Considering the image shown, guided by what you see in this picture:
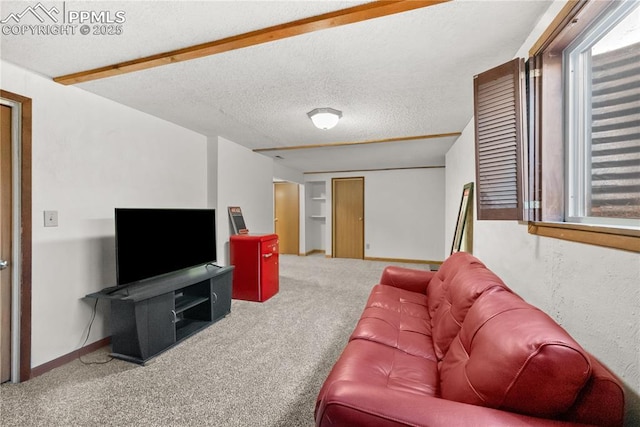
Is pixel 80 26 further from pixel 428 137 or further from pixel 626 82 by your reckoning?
pixel 428 137

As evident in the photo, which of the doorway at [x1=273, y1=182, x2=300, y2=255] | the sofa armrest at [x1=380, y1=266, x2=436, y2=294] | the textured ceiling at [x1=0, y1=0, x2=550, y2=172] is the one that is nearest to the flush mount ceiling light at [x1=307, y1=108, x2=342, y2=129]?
the textured ceiling at [x1=0, y1=0, x2=550, y2=172]

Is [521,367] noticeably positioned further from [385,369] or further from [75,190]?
[75,190]

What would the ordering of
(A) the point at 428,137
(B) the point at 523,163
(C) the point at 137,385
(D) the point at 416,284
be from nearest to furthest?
(B) the point at 523,163 < (C) the point at 137,385 < (D) the point at 416,284 < (A) the point at 428,137

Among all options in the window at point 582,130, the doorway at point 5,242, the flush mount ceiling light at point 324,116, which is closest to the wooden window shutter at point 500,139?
the window at point 582,130

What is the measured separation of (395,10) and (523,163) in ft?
3.34

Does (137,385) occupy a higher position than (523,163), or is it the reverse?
(523,163)

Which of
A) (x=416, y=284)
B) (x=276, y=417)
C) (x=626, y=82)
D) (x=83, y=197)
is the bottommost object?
(x=276, y=417)

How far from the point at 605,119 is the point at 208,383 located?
8.64 feet

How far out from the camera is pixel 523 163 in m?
1.42

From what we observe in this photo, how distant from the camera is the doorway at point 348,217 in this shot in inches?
262

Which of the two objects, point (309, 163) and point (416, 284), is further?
point (309, 163)

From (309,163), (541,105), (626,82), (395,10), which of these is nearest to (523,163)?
(541,105)

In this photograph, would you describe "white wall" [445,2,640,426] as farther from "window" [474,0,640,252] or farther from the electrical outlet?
the electrical outlet

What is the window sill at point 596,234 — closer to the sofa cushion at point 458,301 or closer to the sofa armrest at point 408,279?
the sofa cushion at point 458,301
